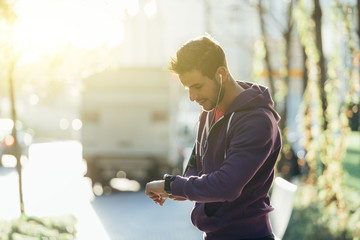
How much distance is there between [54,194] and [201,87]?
1283 centimetres

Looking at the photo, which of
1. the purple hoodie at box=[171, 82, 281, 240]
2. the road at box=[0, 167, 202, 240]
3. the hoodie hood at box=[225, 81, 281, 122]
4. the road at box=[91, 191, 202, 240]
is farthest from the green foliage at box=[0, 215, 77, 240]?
the hoodie hood at box=[225, 81, 281, 122]

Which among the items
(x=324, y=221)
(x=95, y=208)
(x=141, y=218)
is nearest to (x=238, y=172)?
(x=324, y=221)

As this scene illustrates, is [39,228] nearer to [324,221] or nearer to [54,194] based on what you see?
[324,221]

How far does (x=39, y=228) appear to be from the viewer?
278 inches

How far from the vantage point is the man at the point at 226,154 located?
8.31 ft

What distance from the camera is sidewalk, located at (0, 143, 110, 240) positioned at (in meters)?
10.8

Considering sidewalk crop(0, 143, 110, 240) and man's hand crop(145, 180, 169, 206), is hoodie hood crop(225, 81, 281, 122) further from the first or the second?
sidewalk crop(0, 143, 110, 240)

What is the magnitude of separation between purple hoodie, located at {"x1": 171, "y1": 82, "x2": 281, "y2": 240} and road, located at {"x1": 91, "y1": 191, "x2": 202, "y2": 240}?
6.74 metres

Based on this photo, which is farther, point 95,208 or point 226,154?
point 95,208

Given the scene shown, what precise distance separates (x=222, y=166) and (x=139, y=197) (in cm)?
1277

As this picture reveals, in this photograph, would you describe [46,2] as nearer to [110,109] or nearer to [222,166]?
[222,166]

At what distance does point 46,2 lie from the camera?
7.32 meters

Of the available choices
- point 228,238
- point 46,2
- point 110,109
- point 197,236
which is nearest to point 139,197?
point 110,109

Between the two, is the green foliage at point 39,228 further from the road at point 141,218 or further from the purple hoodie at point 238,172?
the purple hoodie at point 238,172
